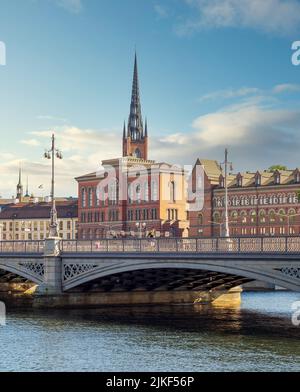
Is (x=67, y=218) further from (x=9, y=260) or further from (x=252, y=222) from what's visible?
(x=9, y=260)

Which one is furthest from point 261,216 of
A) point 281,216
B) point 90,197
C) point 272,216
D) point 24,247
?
point 24,247

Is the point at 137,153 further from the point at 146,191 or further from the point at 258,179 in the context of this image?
the point at 258,179

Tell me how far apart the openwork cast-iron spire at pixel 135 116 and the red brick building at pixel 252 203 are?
113 feet

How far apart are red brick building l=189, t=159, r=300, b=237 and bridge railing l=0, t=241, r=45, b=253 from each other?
6980 cm

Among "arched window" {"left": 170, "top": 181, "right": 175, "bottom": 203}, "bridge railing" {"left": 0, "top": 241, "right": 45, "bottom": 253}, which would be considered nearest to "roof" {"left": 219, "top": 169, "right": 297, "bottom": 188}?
"arched window" {"left": 170, "top": 181, "right": 175, "bottom": 203}

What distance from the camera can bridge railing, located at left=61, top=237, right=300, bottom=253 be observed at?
49966mm

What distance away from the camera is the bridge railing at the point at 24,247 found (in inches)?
2800

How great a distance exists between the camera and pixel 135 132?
195 meters

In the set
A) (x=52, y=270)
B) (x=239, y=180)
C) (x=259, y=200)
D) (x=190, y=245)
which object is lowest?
(x=52, y=270)

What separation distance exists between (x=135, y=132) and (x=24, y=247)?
125 metres

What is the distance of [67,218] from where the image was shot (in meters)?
195

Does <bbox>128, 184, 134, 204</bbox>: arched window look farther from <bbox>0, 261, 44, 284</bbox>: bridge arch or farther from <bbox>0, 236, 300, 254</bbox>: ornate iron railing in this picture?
<bbox>0, 261, 44, 284</bbox>: bridge arch

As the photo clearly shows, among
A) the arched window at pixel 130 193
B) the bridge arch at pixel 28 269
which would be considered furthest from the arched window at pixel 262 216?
the bridge arch at pixel 28 269
